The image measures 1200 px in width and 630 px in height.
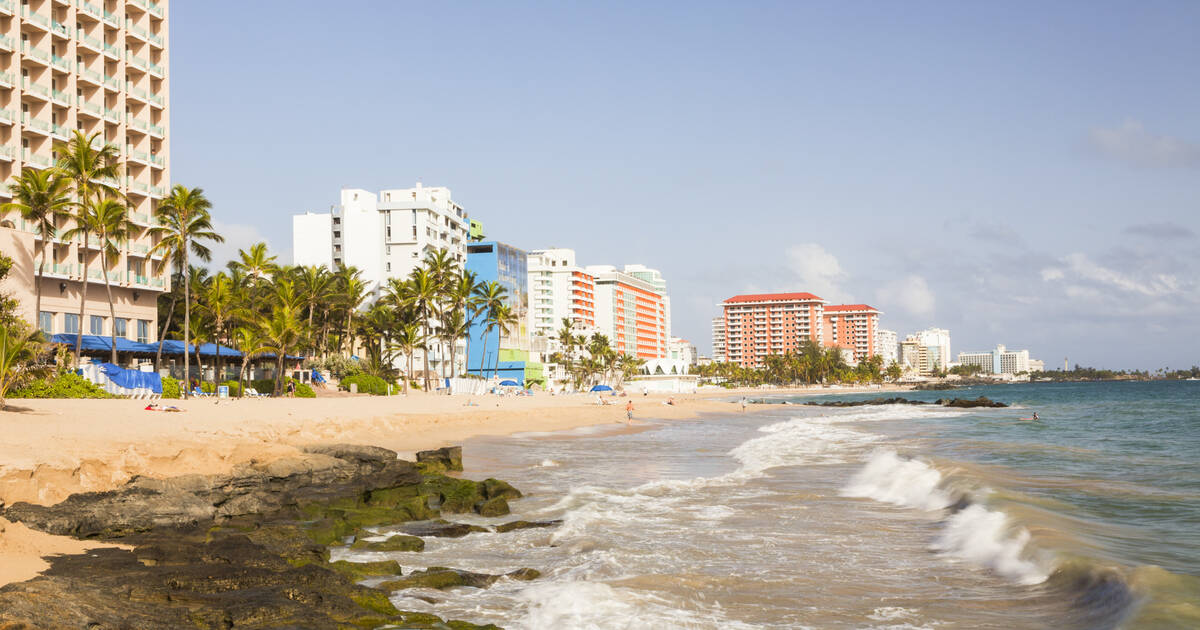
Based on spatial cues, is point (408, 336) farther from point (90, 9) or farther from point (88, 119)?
point (90, 9)

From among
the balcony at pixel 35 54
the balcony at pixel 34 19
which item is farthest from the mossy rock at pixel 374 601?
the balcony at pixel 34 19

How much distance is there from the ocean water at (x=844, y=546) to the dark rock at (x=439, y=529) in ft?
1.35

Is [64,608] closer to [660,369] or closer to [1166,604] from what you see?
[1166,604]

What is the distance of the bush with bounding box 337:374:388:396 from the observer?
66.2 meters

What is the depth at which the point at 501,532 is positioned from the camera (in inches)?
584

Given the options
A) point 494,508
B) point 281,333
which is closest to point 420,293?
point 281,333

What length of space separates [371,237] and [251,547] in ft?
340

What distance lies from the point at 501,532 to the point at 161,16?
62742mm

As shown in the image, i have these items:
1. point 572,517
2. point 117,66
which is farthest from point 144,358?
point 572,517

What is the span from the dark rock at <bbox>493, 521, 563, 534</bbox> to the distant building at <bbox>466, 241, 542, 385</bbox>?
→ 339 feet

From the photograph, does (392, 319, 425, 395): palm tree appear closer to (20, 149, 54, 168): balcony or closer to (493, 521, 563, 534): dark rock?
(20, 149, 54, 168): balcony

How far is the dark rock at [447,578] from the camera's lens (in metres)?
10.6

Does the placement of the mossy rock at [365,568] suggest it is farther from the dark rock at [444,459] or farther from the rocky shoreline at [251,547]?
the dark rock at [444,459]

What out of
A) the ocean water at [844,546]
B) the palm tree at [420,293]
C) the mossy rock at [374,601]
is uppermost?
the palm tree at [420,293]
